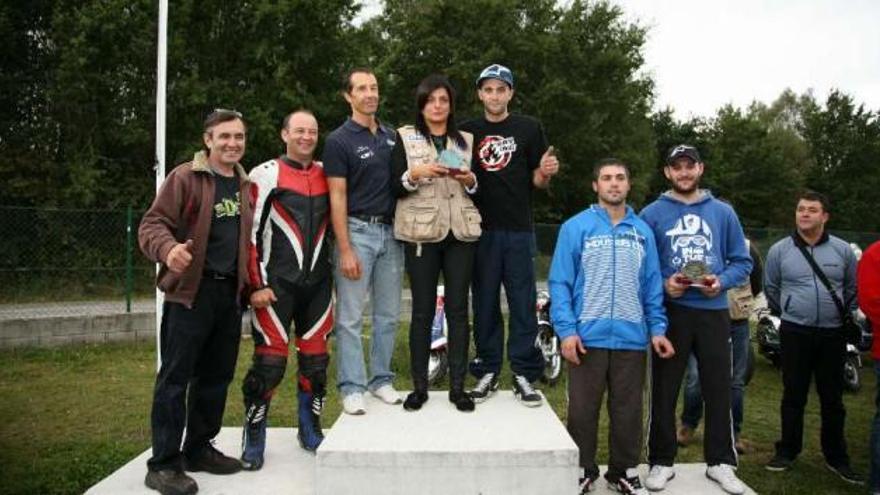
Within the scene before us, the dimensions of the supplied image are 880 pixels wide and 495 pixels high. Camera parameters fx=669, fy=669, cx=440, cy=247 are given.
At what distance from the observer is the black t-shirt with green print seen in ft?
11.5

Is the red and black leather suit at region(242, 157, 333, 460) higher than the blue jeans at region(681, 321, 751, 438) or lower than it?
higher

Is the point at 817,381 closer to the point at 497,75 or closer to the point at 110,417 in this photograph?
the point at 497,75

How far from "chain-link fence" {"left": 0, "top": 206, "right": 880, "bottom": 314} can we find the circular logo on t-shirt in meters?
7.60

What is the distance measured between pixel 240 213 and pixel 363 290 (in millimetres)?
867

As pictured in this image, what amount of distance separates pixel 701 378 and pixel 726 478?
0.57 metres

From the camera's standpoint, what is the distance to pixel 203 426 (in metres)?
3.74

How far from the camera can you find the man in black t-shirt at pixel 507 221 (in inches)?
159

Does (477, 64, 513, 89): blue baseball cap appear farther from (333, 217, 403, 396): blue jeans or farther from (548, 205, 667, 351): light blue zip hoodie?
(333, 217, 403, 396): blue jeans

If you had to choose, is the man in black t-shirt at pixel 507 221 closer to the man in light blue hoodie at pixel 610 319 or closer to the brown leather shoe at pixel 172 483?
the man in light blue hoodie at pixel 610 319

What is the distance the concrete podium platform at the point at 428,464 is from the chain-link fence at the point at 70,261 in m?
Result: 6.73

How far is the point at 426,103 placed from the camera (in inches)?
155

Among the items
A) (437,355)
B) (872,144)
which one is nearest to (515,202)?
(437,355)

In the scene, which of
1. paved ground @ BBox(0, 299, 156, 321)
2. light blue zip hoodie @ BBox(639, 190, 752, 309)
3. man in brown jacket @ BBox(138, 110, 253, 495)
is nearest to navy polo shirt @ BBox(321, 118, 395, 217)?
man in brown jacket @ BBox(138, 110, 253, 495)

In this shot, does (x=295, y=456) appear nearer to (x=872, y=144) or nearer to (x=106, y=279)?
(x=106, y=279)
